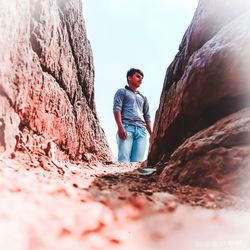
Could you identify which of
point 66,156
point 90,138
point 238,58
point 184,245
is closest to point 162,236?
point 184,245

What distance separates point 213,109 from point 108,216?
6.17 ft

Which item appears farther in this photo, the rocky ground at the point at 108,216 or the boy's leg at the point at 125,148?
the boy's leg at the point at 125,148

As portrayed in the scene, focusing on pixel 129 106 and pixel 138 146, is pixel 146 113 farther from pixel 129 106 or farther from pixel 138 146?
pixel 138 146

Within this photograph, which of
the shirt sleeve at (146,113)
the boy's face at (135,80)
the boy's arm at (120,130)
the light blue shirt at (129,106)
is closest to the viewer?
the boy's arm at (120,130)

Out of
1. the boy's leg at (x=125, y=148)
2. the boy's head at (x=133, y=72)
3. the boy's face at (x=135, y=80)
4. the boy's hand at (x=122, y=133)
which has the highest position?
the boy's head at (x=133, y=72)

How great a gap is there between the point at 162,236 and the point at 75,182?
0.87 meters

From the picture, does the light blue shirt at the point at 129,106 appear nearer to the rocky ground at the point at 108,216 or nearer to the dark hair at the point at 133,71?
the dark hair at the point at 133,71

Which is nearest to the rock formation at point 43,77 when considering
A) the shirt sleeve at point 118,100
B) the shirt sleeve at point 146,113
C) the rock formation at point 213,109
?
the shirt sleeve at point 118,100

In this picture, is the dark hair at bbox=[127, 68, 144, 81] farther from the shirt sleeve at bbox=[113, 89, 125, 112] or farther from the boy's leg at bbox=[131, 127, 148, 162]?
the boy's leg at bbox=[131, 127, 148, 162]

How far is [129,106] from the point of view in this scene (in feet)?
18.8

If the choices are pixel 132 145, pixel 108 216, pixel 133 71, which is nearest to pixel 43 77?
pixel 108 216

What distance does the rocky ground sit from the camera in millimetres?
1487

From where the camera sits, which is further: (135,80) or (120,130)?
(135,80)

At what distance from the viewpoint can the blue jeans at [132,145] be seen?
5344 millimetres
